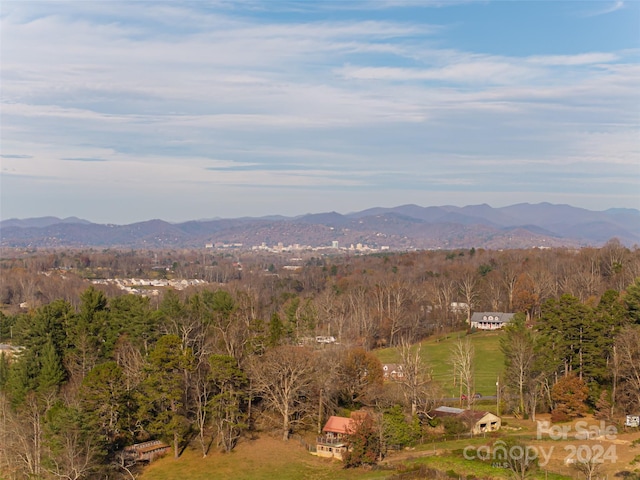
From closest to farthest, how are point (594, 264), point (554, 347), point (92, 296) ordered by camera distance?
point (554, 347) → point (92, 296) → point (594, 264)

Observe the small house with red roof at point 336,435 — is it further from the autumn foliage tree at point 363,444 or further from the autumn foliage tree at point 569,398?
the autumn foliage tree at point 569,398

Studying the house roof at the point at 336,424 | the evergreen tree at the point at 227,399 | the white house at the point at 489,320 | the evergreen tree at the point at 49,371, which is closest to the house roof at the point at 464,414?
the house roof at the point at 336,424

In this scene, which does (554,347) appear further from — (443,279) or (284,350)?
(443,279)

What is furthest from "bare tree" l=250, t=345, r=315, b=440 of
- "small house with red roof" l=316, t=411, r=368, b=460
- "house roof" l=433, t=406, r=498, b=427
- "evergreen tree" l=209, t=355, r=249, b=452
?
"house roof" l=433, t=406, r=498, b=427

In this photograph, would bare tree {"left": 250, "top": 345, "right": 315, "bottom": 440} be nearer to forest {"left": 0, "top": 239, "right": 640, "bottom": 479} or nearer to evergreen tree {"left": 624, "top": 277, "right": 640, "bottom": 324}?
forest {"left": 0, "top": 239, "right": 640, "bottom": 479}

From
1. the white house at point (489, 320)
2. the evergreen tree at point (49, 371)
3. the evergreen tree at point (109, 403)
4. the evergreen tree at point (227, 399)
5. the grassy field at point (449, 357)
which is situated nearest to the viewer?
the evergreen tree at point (109, 403)

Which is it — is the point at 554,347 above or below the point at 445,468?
above

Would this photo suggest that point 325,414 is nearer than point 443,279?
Yes

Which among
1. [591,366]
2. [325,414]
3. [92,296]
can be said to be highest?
[92,296]

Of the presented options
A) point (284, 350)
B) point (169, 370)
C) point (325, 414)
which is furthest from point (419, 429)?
point (169, 370)

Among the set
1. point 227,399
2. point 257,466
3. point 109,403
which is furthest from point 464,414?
point 109,403
